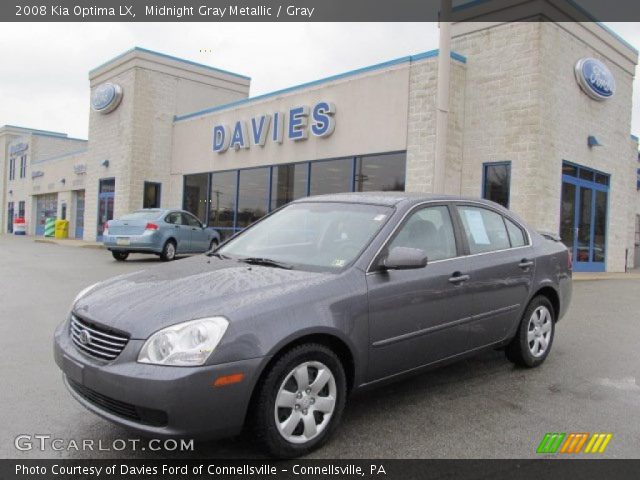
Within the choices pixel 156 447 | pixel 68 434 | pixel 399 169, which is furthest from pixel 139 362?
pixel 399 169

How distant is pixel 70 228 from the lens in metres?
32.4

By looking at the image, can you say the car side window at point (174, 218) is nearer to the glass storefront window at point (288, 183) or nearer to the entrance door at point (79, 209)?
the glass storefront window at point (288, 183)

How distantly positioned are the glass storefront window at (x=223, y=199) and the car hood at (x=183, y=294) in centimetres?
1682

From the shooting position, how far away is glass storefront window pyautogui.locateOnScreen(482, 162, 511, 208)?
14234mm

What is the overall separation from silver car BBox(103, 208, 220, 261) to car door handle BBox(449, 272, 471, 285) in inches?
459

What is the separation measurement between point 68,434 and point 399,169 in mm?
12758

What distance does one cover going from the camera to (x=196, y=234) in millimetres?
16188

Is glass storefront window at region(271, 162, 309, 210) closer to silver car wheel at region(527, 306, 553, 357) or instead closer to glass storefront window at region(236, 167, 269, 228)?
glass storefront window at region(236, 167, 269, 228)

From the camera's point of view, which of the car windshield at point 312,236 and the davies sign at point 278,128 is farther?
the davies sign at point 278,128

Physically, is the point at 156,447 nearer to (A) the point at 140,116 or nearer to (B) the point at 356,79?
(B) the point at 356,79

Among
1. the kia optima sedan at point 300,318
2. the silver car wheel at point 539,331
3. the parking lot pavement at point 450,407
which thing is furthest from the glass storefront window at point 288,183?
the kia optima sedan at point 300,318

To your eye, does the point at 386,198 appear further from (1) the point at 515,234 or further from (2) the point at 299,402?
(2) the point at 299,402

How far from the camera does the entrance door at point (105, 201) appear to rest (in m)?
25.3

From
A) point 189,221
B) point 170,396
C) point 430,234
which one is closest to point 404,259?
point 430,234
